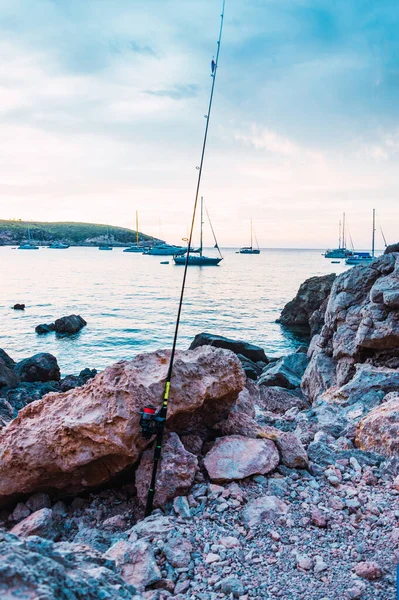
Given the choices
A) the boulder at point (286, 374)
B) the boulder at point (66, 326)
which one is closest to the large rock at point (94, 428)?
the boulder at point (286, 374)

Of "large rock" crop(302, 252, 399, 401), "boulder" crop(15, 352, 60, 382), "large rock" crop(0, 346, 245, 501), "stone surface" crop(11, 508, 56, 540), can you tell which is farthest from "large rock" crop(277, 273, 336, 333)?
"stone surface" crop(11, 508, 56, 540)

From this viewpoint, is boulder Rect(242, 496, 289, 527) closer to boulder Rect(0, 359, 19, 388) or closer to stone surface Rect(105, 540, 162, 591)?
stone surface Rect(105, 540, 162, 591)

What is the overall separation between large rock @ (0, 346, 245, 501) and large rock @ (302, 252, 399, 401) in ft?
23.9

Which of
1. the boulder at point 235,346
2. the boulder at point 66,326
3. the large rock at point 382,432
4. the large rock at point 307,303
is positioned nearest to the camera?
the large rock at point 382,432

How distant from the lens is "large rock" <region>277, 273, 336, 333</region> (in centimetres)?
3228

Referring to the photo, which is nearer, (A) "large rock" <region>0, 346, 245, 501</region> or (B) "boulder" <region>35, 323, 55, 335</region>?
(A) "large rock" <region>0, 346, 245, 501</region>

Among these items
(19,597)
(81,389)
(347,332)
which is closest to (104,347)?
(347,332)

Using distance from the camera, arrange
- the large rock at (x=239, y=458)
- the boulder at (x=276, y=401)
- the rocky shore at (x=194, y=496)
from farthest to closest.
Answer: the boulder at (x=276, y=401)
the large rock at (x=239, y=458)
the rocky shore at (x=194, y=496)

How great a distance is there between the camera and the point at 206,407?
481 centimetres

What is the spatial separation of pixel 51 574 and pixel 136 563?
5.01ft

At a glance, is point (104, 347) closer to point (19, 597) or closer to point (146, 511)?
point (146, 511)

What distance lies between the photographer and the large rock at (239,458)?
4.20 metres

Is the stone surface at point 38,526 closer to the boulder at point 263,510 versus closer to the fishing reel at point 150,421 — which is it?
the fishing reel at point 150,421

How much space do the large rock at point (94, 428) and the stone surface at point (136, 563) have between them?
3.07 ft
